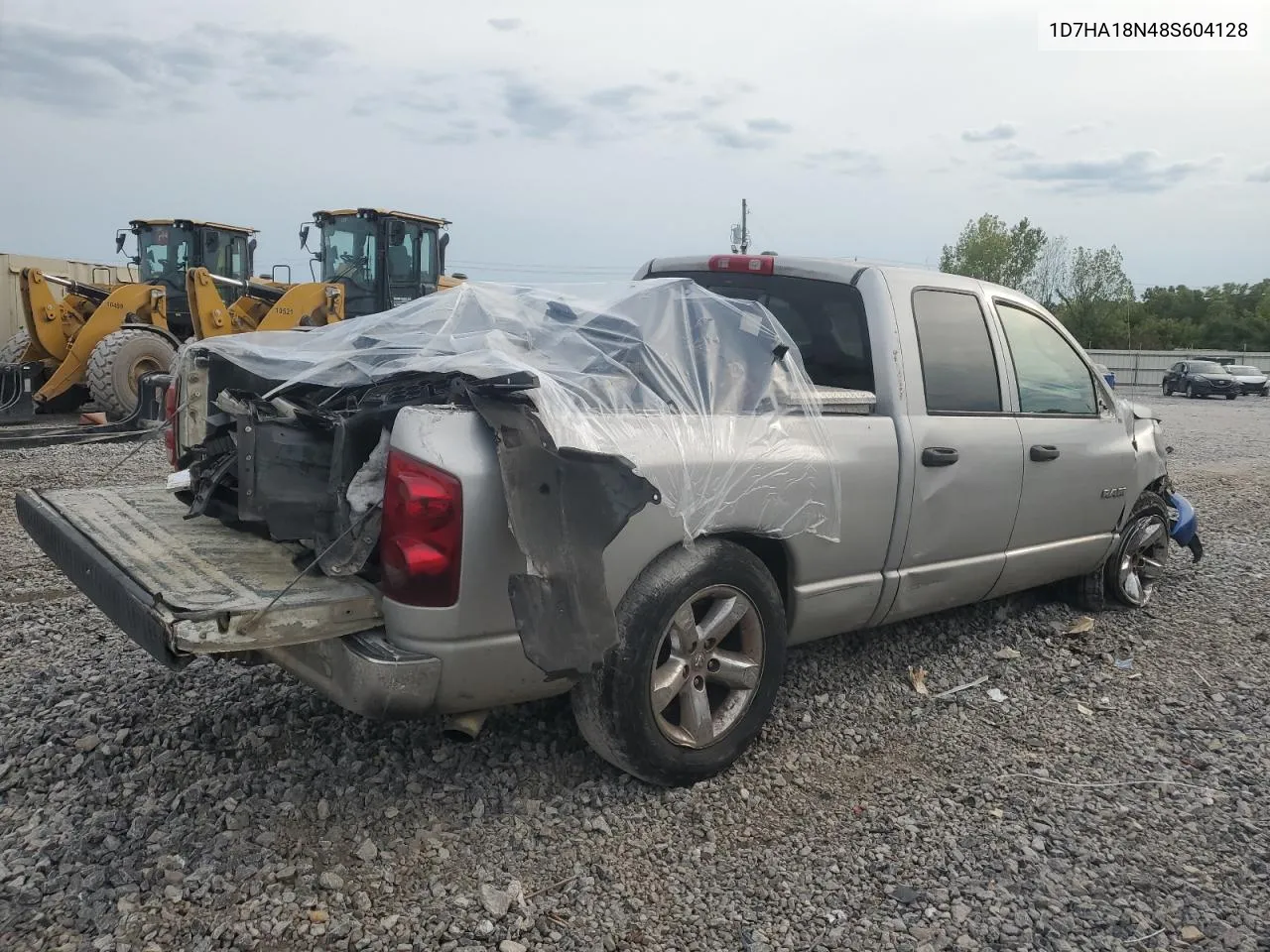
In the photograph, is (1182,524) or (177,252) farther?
(177,252)

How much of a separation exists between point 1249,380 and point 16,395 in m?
37.7

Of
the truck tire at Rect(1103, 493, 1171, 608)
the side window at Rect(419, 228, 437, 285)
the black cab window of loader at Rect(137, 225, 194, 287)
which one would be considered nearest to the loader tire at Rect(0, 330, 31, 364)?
the black cab window of loader at Rect(137, 225, 194, 287)

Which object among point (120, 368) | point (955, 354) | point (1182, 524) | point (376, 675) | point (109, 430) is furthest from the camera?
point (120, 368)

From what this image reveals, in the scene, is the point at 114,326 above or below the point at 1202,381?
above

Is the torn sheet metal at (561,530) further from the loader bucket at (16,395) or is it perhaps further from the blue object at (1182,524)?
the loader bucket at (16,395)

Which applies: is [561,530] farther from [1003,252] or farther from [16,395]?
[1003,252]

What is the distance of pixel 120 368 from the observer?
13.3 metres

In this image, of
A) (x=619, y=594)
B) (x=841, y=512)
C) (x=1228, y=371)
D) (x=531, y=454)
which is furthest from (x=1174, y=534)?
(x=1228, y=371)

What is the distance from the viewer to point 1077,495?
5.07 meters

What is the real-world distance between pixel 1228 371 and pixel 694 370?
39.1m

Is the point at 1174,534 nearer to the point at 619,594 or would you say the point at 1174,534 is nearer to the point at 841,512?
the point at 841,512

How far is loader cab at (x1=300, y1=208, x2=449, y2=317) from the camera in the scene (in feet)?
46.8

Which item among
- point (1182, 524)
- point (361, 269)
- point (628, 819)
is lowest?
point (628, 819)

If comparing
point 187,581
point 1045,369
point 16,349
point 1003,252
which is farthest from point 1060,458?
point 1003,252
